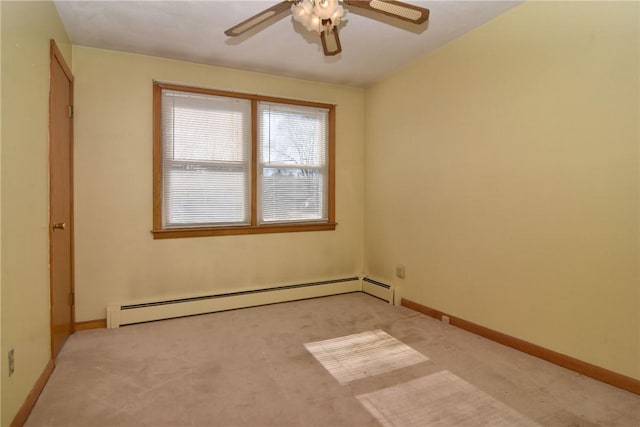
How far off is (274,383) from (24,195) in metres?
1.76

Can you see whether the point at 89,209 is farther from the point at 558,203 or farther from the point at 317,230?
the point at 558,203

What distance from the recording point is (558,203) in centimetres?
235

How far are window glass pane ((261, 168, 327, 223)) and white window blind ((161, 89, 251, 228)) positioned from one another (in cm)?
23

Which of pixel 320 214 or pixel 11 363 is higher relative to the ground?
pixel 320 214

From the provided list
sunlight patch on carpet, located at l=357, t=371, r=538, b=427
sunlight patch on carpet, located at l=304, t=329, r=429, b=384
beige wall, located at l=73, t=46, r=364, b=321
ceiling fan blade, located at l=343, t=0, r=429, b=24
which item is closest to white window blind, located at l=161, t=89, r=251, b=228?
beige wall, located at l=73, t=46, r=364, b=321

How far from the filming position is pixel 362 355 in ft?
8.41

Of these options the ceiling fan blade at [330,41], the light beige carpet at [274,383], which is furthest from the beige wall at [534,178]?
the ceiling fan blade at [330,41]

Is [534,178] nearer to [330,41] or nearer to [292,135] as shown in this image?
[330,41]

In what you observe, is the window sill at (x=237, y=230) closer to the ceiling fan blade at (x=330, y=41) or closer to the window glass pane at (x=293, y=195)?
the window glass pane at (x=293, y=195)

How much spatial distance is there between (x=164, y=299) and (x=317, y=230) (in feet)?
5.91

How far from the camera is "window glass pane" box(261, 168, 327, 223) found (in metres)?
3.92

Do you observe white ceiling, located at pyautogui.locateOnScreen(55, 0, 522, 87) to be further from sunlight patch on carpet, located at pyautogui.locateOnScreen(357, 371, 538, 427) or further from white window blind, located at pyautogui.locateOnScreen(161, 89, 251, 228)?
sunlight patch on carpet, located at pyautogui.locateOnScreen(357, 371, 538, 427)

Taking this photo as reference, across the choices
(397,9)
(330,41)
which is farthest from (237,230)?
(397,9)

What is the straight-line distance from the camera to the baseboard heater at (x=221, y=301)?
321cm
